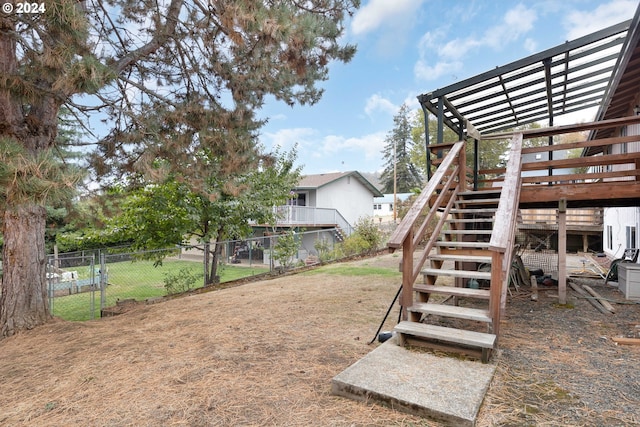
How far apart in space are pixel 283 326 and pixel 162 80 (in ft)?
16.7

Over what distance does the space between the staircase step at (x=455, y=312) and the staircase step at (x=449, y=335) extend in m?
0.14

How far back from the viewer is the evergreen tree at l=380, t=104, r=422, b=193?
41.8m

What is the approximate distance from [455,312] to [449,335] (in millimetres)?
344

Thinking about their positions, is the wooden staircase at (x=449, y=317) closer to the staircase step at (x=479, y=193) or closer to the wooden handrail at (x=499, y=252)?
the wooden handrail at (x=499, y=252)

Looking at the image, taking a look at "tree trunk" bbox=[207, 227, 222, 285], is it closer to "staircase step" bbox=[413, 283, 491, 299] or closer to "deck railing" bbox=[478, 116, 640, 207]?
"staircase step" bbox=[413, 283, 491, 299]

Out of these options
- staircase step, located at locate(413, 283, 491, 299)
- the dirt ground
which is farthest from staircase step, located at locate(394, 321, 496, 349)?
staircase step, located at locate(413, 283, 491, 299)

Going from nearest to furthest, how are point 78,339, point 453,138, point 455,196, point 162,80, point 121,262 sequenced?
point 78,339 < point 455,196 < point 162,80 < point 121,262 < point 453,138

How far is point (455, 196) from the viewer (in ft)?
18.1

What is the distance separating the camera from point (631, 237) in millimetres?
9547

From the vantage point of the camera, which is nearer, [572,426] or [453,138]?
[572,426]

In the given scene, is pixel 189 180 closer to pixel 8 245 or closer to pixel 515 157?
pixel 8 245

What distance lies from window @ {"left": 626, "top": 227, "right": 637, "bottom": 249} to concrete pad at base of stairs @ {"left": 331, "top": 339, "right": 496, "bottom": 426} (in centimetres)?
948

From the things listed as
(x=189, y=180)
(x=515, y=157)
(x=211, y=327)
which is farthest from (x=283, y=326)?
(x=515, y=157)

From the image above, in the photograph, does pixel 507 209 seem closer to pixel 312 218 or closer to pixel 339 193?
pixel 312 218
